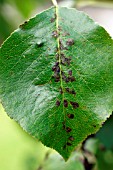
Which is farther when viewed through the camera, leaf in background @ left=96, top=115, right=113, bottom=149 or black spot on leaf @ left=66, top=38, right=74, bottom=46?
leaf in background @ left=96, top=115, right=113, bottom=149

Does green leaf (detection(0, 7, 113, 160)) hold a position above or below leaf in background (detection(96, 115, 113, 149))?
above

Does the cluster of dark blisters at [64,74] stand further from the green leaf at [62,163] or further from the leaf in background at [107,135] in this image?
the leaf in background at [107,135]

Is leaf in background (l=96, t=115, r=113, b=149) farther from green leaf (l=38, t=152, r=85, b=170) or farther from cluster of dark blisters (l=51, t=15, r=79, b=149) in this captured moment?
cluster of dark blisters (l=51, t=15, r=79, b=149)

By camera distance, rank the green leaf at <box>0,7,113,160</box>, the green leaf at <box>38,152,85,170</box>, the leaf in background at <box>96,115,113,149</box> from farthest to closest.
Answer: the leaf in background at <box>96,115,113,149</box> < the green leaf at <box>38,152,85,170</box> < the green leaf at <box>0,7,113,160</box>

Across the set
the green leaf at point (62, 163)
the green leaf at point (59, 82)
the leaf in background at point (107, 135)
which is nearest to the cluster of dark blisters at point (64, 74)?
the green leaf at point (59, 82)

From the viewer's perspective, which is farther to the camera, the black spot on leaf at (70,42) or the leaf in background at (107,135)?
the leaf in background at (107,135)

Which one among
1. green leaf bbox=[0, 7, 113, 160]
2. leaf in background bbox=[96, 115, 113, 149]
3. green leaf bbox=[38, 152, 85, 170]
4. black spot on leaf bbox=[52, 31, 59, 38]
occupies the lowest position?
leaf in background bbox=[96, 115, 113, 149]

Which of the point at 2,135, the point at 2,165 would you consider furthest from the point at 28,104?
the point at 2,165

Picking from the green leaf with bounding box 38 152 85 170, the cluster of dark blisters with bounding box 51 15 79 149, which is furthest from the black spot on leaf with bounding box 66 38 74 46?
the green leaf with bounding box 38 152 85 170

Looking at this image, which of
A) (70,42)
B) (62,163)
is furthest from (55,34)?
(62,163)
